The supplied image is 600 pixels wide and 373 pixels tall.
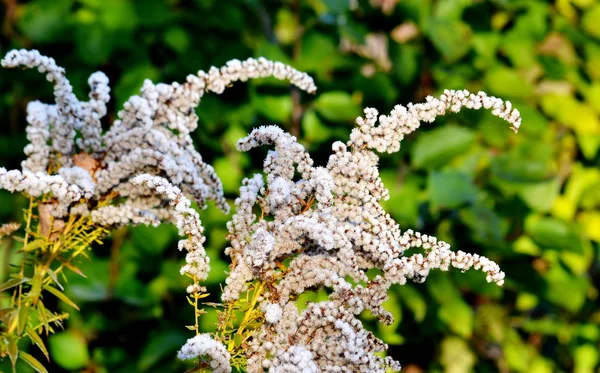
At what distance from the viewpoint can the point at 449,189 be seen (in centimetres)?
196

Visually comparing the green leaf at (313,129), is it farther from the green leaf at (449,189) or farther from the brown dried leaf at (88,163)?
the brown dried leaf at (88,163)

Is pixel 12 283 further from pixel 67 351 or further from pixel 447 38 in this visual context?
pixel 447 38

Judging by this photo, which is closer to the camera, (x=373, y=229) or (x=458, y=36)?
(x=373, y=229)

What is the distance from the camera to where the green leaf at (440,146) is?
2.04 metres

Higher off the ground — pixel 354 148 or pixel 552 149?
pixel 552 149

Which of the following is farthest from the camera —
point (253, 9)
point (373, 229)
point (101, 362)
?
point (253, 9)

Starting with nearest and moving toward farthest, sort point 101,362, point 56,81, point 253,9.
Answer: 1. point 56,81
2. point 101,362
3. point 253,9

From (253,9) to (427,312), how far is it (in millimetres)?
926

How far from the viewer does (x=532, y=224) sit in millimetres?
2201

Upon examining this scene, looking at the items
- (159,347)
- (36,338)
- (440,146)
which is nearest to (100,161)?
(36,338)

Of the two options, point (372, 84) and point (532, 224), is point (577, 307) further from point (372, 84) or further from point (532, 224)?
point (372, 84)

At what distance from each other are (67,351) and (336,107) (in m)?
0.91

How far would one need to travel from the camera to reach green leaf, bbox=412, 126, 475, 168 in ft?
6.68

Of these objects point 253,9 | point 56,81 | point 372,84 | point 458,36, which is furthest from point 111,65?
point 56,81
